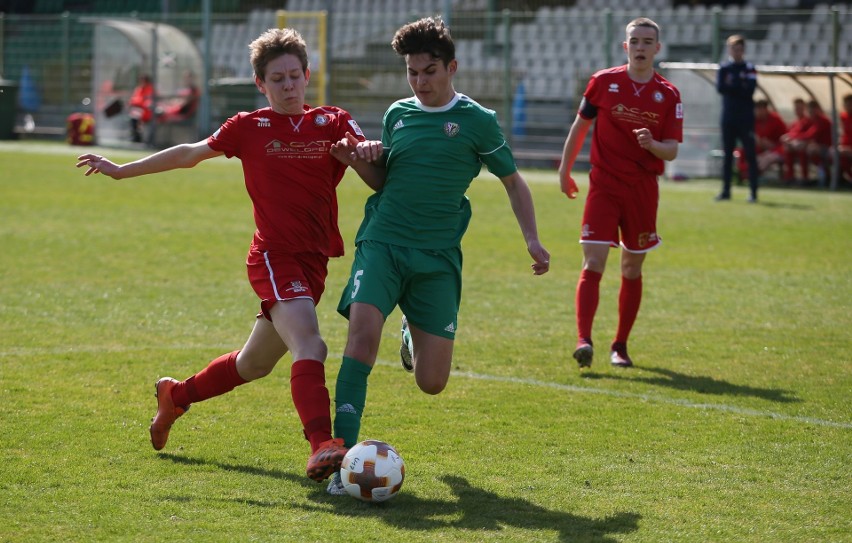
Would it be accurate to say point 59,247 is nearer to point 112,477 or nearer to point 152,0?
point 112,477

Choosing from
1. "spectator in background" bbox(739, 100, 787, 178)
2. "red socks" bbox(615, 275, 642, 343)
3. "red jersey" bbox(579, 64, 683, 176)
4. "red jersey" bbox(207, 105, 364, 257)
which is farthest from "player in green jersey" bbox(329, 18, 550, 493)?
"spectator in background" bbox(739, 100, 787, 178)

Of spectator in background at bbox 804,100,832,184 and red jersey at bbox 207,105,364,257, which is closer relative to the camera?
red jersey at bbox 207,105,364,257

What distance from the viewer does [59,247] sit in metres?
12.1

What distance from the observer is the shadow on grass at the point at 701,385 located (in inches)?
259

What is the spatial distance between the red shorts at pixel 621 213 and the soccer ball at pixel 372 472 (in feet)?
10.8

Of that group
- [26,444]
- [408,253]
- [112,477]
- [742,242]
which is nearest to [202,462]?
[112,477]

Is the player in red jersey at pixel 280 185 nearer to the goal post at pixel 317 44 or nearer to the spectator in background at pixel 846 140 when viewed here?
the spectator in background at pixel 846 140

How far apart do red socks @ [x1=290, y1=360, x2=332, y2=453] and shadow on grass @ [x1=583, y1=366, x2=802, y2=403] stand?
104 inches

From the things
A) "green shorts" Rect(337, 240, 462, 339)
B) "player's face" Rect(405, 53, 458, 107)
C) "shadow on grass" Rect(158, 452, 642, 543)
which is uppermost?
"player's face" Rect(405, 53, 458, 107)

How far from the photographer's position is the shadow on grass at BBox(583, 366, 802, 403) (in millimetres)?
6566

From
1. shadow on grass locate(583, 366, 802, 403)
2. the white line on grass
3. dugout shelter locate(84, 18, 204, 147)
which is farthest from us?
dugout shelter locate(84, 18, 204, 147)

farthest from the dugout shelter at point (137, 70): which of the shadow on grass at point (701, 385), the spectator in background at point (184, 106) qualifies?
the shadow on grass at point (701, 385)

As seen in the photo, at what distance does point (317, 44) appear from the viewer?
85.9ft

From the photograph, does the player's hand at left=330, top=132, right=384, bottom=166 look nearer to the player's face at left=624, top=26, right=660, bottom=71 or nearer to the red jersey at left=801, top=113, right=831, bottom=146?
the player's face at left=624, top=26, right=660, bottom=71
